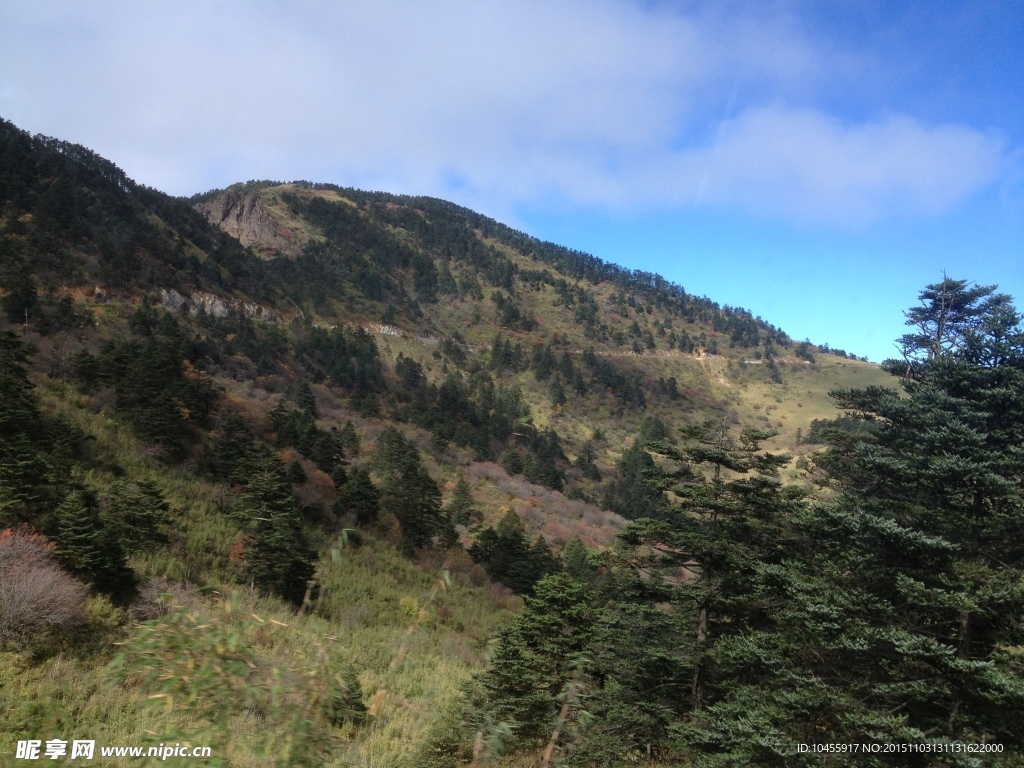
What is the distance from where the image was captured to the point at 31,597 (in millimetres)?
7773

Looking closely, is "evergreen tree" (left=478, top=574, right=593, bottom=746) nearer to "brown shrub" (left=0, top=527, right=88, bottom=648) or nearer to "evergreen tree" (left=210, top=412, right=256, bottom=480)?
"brown shrub" (left=0, top=527, right=88, bottom=648)

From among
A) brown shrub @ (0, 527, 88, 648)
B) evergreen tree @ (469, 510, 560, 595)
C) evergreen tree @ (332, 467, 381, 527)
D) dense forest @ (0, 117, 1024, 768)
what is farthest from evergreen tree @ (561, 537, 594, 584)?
brown shrub @ (0, 527, 88, 648)

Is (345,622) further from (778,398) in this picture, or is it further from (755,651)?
(778,398)

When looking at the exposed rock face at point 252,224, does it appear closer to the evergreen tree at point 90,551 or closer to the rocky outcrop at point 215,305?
the rocky outcrop at point 215,305

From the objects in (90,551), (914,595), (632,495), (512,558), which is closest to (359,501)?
(512,558)

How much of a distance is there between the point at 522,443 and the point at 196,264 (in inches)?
1311

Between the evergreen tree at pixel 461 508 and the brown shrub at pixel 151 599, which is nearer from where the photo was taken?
the brown shrub at pixel 151 599

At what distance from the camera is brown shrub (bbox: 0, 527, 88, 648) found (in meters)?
7.51

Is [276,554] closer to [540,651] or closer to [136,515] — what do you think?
[136,515]

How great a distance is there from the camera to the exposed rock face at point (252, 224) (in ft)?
282

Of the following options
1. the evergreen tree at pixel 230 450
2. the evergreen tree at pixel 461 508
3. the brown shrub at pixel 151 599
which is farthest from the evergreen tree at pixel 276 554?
the evergreen tree at pixel 461 508

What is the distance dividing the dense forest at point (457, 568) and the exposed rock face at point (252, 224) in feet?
150

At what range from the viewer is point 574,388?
6838 centimetres

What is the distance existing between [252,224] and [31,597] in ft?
309
